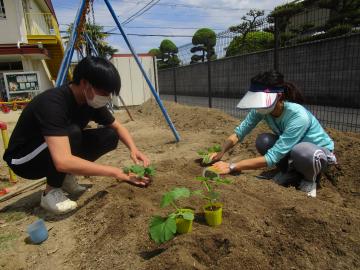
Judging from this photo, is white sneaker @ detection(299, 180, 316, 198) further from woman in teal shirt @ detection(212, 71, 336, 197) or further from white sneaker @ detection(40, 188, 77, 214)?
A: white sneaker @ detection(40, 188, 77, 214)

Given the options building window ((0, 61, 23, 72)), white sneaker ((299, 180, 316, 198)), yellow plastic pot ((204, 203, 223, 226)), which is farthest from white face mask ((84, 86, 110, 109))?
building window ((0, 61, 23, 72))

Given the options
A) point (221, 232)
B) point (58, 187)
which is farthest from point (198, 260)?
point (58, 187)

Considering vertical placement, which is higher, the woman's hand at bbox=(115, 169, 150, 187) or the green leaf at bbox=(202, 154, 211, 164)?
the woman's hand at bbox=(115, 169, 150, 187)

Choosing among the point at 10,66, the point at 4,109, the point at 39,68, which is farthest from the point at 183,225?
the point at 39,68

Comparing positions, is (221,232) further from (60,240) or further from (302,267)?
(60,240)

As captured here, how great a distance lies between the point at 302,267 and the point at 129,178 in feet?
3.70

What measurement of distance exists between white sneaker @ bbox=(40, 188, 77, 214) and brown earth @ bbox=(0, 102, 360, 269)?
0.06 m

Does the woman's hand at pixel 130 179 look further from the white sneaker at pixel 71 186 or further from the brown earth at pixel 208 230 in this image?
the white sneaker at pixel 71 186

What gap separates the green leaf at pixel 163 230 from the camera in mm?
1554

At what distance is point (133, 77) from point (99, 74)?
9.40m

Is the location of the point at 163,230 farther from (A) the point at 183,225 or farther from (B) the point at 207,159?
(B) the point at 207,159

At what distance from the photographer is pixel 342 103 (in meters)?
6.81

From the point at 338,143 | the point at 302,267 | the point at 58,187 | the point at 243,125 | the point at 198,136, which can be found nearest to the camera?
the point at 302,267

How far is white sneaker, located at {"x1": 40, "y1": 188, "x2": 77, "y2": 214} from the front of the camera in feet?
7.98
